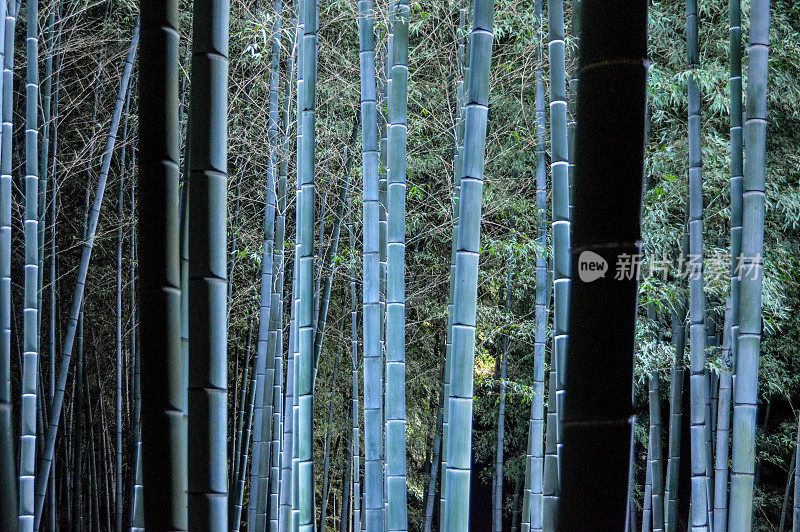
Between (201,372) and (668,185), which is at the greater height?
(668,185)

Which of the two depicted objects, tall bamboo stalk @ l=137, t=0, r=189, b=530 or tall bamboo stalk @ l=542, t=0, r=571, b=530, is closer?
tall bamboo stalk @ l=137, t=0, r=189, b=530

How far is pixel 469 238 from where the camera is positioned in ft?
6.39

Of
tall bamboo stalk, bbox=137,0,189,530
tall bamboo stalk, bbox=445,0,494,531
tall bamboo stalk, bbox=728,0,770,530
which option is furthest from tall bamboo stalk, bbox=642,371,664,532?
tall bamboo stalk, bbox=137,0,189,530

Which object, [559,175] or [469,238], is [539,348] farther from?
[469,238]

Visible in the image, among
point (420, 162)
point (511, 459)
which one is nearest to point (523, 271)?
point (420, 162)

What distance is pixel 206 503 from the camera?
4.28 ft

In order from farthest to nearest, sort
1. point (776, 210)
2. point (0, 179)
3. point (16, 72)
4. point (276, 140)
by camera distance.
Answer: point (776, 210) < point (16, 72) < point (276, 140) < point (0, 179)

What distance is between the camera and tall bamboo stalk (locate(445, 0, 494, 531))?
1833mm

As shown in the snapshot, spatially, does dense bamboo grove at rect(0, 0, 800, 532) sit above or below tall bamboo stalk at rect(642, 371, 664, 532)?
above

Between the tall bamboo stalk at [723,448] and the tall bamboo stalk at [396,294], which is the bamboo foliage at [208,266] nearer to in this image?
the tall bamboo stalk at [396,294]

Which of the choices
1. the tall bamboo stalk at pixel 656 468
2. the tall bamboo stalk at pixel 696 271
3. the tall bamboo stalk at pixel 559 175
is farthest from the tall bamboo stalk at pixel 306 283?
the tall bamboo stalk at pixel 656 468

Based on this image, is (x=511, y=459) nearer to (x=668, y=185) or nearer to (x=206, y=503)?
(x=668, y=185)

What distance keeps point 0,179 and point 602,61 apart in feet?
7.96

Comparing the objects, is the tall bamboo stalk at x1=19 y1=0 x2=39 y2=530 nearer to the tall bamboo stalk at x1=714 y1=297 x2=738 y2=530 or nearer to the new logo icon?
the new logo icon
